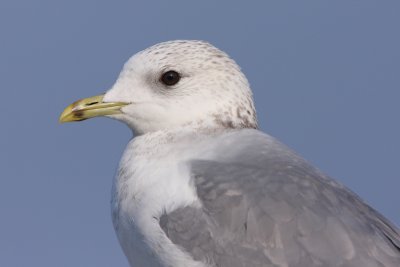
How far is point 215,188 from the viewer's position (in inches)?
239

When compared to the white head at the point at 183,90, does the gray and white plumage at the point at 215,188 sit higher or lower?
lower

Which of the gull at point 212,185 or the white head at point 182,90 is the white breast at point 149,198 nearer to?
the gull at point 212,185

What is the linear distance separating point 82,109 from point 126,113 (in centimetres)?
28

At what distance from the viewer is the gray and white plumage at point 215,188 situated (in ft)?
19.1

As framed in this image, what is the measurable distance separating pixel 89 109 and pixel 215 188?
1.23 meters

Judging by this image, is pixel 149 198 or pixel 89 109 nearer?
pixel 149 198

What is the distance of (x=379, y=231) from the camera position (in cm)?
592

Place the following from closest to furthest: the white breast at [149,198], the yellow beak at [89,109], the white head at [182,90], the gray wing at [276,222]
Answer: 1. the gray wing at [276,222]
2. the white breast at [149,198]
3. the white head at [182,90]
4. the yellow beak at [89,109]

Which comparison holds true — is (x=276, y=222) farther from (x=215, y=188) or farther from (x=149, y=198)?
(x=149, y=198)

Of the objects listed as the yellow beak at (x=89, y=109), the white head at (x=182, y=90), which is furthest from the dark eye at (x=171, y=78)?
the yellow beak at (x=89, y=109)

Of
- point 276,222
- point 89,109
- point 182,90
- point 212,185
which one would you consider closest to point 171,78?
point 182,90

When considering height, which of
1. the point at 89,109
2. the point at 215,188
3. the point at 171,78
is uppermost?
the point at 171,78

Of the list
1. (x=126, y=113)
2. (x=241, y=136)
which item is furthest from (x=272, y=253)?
(x=126, y=113)

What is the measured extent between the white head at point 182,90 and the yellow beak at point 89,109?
0.03 meters
